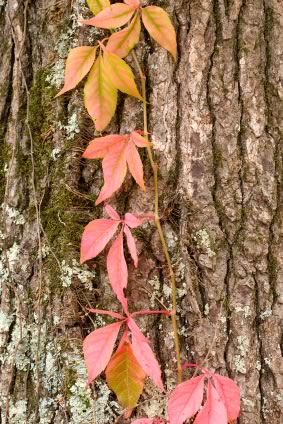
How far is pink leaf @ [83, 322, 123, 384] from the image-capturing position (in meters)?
1.16

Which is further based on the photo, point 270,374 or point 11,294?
point 11,294

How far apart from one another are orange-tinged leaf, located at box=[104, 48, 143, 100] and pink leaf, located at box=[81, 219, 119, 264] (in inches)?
12.0

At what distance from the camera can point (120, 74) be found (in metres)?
1.23

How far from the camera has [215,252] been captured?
1.29 meters

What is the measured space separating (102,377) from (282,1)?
1.02 meters

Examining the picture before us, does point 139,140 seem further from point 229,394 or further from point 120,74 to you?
point 229,394

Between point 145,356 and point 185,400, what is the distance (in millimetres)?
122

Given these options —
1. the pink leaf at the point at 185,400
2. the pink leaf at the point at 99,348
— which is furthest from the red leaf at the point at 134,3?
the pink leaf at the point at 185,400

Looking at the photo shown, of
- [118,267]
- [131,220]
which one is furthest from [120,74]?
[118,267]

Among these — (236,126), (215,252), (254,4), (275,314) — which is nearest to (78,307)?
(215,252)

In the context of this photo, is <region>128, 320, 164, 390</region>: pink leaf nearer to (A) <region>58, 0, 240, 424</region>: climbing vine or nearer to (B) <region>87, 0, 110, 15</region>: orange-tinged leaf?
(A) <region>58, 0, 240, 424</region>: climbing vine

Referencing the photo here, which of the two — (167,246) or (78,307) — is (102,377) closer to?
(78,307)

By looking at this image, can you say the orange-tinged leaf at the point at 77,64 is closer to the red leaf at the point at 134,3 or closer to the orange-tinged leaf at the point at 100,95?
the orange-tinged leaf at the point at 100,95

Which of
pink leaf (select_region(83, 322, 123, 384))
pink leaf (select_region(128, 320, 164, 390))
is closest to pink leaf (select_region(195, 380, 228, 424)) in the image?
pink leaf (select_region(128, 320, 164, 390))
